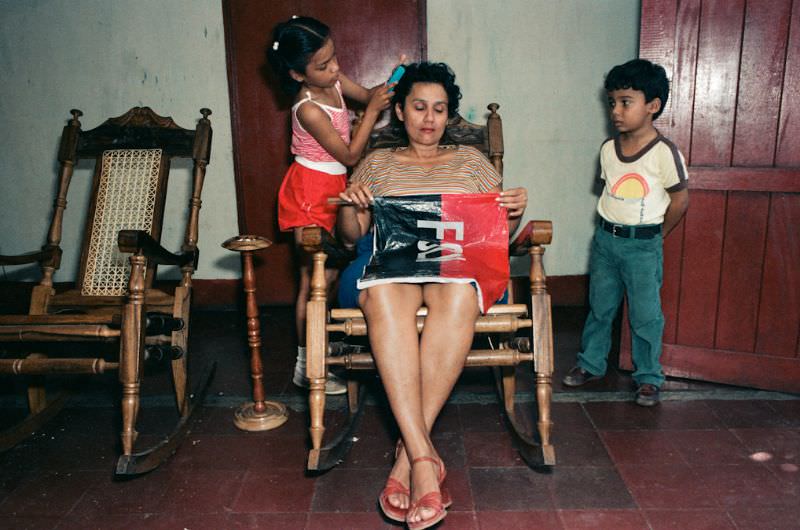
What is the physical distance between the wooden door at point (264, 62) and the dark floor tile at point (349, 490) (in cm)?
221

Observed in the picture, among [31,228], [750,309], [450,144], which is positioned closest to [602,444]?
[750,309]

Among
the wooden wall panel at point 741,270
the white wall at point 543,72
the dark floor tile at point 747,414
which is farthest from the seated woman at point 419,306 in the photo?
the white wall at point 543,72

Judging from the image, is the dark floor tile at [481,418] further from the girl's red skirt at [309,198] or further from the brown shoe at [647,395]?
the girl's red skirt at [309,198]

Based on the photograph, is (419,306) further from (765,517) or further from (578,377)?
(765,517)

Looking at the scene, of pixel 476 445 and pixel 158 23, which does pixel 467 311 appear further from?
pixel 158 23

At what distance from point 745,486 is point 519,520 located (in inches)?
31.7

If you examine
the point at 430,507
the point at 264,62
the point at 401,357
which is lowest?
the point at 430,507

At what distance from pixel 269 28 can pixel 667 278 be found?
2.72 meters

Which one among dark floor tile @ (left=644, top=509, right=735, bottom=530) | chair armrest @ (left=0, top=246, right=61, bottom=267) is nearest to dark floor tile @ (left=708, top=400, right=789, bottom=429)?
dark floor tile @ (left=644, top=509, right=735, bottom=530)

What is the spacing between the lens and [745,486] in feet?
6.89

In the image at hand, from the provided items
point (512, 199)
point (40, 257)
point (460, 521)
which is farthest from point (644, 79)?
point (40, 257)

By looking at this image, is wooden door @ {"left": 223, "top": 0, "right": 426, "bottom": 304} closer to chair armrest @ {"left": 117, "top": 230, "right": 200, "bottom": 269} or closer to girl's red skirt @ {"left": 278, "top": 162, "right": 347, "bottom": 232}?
girl's red skirt @ {"left": 278, "top": 162, "right": 347, "bottom": 232}

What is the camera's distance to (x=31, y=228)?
4250 mm

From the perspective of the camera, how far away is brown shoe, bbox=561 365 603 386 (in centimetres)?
296
